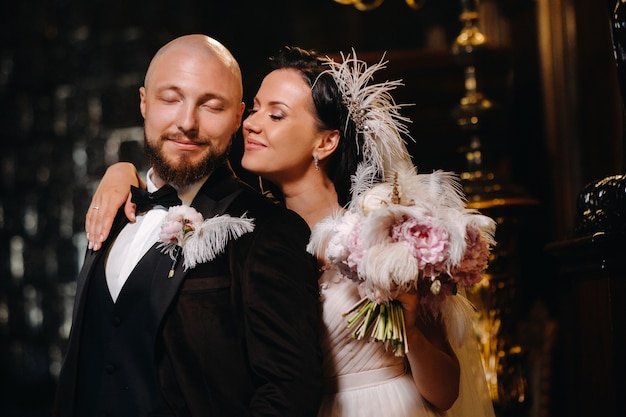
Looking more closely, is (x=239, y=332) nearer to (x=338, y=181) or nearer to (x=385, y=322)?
(x=385, y=322)

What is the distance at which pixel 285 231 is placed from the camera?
2652 mm

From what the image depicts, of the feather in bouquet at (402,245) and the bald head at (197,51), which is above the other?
the bald head at (197,51)

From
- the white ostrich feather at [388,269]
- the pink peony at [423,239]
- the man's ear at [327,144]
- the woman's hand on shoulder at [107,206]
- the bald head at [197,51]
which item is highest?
the bald head at [197,51]

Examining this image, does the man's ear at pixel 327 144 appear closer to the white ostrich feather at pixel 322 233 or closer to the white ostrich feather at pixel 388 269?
the white ostrich feather at pixel 322 233

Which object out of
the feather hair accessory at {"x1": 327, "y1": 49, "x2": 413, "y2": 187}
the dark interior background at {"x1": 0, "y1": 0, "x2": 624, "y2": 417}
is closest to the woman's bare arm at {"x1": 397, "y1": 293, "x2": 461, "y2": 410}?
the feather hair accessory at {"x1": 327, "y1": 49, "x2": 413, "y2": 187}

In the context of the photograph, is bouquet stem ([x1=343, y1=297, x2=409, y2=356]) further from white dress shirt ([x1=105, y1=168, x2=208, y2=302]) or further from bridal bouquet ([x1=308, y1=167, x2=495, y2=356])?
white dress shirt ([x1=105, y1=168, x2=208, y2=302])

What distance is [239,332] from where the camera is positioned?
254cm

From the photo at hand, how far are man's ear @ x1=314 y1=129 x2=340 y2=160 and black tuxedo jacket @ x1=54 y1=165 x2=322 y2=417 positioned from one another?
0.44 meters

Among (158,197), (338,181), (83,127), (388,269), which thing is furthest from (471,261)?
(83,127)

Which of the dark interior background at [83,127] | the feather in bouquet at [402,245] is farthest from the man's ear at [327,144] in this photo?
the dark interior background at [83,127]

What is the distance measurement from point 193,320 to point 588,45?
4073 mm

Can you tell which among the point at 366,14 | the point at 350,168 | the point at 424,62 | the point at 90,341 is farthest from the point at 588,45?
the point at 90,341

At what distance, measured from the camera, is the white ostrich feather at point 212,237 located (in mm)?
2557

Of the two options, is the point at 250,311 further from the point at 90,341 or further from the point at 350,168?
the point at 350,168
